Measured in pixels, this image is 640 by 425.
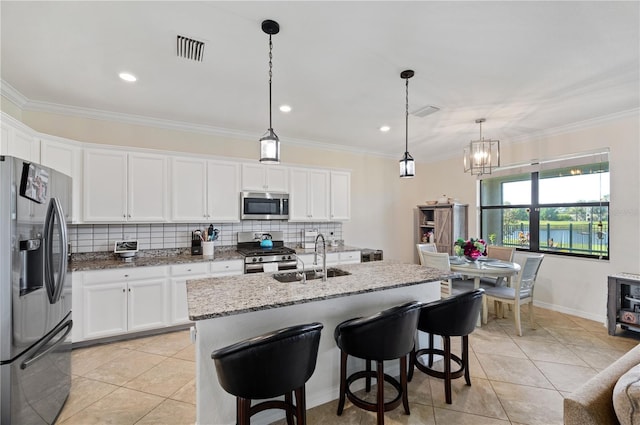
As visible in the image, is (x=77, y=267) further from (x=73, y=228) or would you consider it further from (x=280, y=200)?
(x=280, y=200)

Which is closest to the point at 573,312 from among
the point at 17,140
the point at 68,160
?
the point at 68,160

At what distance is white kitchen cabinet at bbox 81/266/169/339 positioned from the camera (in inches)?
120

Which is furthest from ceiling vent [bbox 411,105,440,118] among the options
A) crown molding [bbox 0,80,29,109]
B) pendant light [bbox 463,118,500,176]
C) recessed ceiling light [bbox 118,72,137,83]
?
crown molding [bbox 0,80,29,109]

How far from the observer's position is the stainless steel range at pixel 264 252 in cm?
380

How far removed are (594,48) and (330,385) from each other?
3355 millimetres

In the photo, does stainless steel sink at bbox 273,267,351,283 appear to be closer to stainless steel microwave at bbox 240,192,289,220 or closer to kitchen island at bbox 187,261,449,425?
kitchen island at bbox 187,261,449,425

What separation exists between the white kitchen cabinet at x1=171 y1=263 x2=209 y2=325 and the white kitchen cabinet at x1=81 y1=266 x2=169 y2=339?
0.08 metres

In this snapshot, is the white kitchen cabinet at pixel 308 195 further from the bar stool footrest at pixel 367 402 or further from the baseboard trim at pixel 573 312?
the baseboard trim at pixel 573 312

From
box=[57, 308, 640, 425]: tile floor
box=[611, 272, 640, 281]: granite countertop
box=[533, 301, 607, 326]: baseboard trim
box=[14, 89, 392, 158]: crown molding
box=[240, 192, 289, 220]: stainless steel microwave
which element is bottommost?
box=[57, 308, 640, 425]: tile floor

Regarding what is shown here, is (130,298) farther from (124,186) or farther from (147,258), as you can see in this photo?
(124,186)

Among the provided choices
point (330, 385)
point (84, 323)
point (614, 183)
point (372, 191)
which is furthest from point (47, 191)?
point (614, 183)

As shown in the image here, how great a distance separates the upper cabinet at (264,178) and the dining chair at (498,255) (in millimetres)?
3292

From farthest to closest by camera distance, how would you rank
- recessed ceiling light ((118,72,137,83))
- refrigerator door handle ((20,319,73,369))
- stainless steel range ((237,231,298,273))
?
stainless steel range ((237,231,298,273)), recessed ceiling light ((118,72,137,83)), refrigerator door handle ((20,319,73,369))

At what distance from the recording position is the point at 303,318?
2102 millimetres
